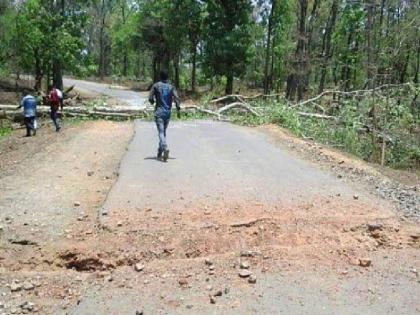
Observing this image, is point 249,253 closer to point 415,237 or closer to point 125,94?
point 415,237

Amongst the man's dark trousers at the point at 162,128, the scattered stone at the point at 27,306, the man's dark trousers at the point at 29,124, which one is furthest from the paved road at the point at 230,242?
the man's dark trousers at the point at 29,124

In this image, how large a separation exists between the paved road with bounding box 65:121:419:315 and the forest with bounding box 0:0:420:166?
8.25 metres

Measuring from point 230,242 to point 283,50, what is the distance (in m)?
38.5

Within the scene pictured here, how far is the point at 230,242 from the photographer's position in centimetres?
659

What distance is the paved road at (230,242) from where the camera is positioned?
5223 millimetres

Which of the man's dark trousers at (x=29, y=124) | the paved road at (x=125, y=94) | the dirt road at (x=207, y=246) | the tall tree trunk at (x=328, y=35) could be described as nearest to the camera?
the dirt road at (x=207, y=246)

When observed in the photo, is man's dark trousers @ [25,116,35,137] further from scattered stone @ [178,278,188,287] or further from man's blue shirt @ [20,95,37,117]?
scattered stone @ [178,278,188,287]

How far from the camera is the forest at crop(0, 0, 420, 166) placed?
720 inches

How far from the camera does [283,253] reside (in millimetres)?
6270

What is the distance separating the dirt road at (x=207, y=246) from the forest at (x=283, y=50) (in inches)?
351

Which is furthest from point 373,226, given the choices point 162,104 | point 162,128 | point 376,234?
point 162,104

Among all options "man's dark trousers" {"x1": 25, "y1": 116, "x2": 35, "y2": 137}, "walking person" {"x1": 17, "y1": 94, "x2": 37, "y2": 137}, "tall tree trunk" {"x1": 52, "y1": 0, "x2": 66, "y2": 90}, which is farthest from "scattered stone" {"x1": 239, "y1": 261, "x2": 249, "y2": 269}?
"tall tree trunk" {"x1": 52, "y1": 0, "x2": 66, "y2": 90}

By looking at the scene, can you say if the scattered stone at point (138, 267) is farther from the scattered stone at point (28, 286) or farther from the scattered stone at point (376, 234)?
the scattered stone at point (376, 234)

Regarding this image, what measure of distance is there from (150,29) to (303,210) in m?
39.9
